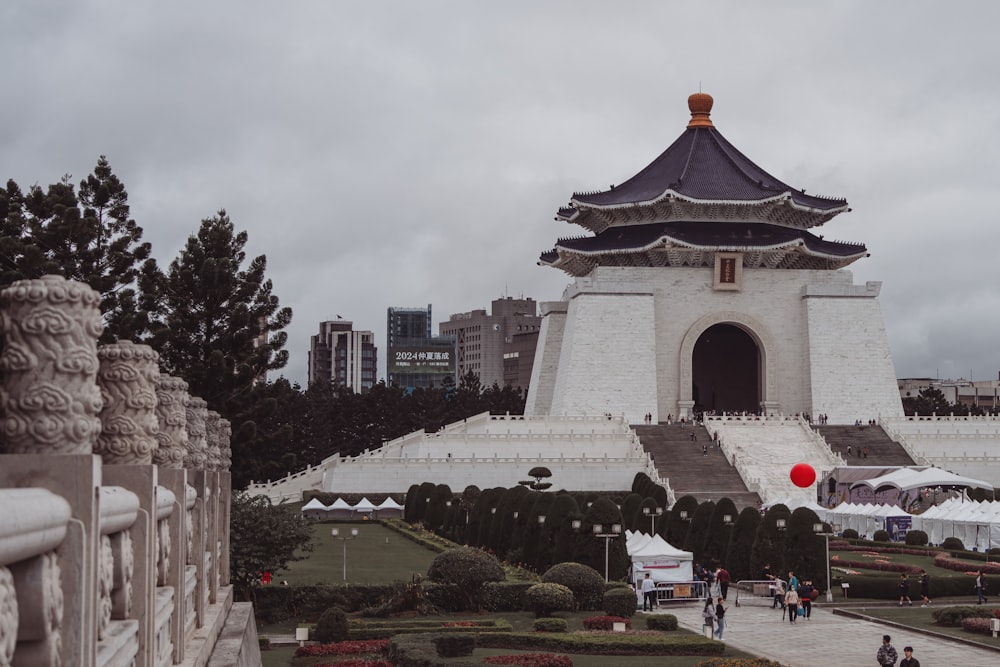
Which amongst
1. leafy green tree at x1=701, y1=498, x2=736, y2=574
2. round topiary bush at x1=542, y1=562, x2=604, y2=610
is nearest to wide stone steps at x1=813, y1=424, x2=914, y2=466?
leafy green tree at x1=701, y1=498, x2=736, y2=574

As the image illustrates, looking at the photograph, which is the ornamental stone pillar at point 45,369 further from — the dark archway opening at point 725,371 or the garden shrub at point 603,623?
the dark archway opening at point 725,371

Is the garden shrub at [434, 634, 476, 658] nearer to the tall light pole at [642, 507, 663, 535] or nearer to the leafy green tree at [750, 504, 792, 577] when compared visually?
the leafy green tree at [750, 504, 792, 577]

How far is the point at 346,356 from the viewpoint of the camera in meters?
152

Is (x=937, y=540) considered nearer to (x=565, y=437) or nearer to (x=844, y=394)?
(x=565, y=437)

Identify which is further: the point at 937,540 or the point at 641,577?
the point at 937,540

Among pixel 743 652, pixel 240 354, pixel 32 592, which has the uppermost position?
pixel 240 354

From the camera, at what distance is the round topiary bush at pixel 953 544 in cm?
2894

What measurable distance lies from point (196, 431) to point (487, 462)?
31938 mm

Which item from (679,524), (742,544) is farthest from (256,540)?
(679,524)

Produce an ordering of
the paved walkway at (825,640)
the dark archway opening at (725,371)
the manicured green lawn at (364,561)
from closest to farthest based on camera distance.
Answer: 1. the paved walkway at (825,640)
2. the manicured green lawn at (364,561)
3. the dark archway opening at (725,371)

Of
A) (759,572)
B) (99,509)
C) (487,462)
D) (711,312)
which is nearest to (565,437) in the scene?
(487,462)

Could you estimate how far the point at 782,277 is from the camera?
54.8m

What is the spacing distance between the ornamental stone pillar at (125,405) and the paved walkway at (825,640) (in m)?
12.1

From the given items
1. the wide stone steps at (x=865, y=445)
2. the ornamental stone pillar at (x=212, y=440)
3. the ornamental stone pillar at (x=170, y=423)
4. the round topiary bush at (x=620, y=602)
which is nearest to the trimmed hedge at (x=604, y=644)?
the round topiary bush at (x=620, y=602)
